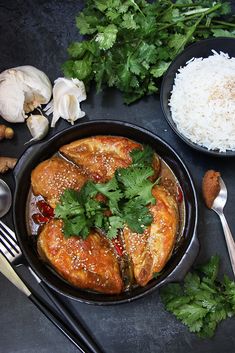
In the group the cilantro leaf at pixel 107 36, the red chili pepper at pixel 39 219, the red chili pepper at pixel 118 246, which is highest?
the cilantro leaf at pixel 107 36

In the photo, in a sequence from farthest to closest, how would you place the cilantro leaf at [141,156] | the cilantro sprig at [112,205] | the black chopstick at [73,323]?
the black chopstick at [73,323], the cilantro leaf at [141,156], the cilantro sprig at [112,205]

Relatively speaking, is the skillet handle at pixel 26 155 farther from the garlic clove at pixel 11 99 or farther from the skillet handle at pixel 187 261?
the skillet handle at pixel 187 261

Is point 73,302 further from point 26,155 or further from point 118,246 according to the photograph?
point 26,155

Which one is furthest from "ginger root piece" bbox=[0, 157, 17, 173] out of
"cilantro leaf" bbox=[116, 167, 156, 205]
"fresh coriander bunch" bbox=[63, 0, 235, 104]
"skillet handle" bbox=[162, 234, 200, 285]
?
"skillet handle" bbox=[162, 234, 200, 285]

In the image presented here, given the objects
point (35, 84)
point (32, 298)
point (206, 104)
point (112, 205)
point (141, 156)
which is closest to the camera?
point (112, 205)

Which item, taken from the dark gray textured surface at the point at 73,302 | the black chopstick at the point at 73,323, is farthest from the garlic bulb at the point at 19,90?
the black chopstick at the point at 73,323

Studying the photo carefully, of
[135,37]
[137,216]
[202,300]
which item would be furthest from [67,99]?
[202,300]
